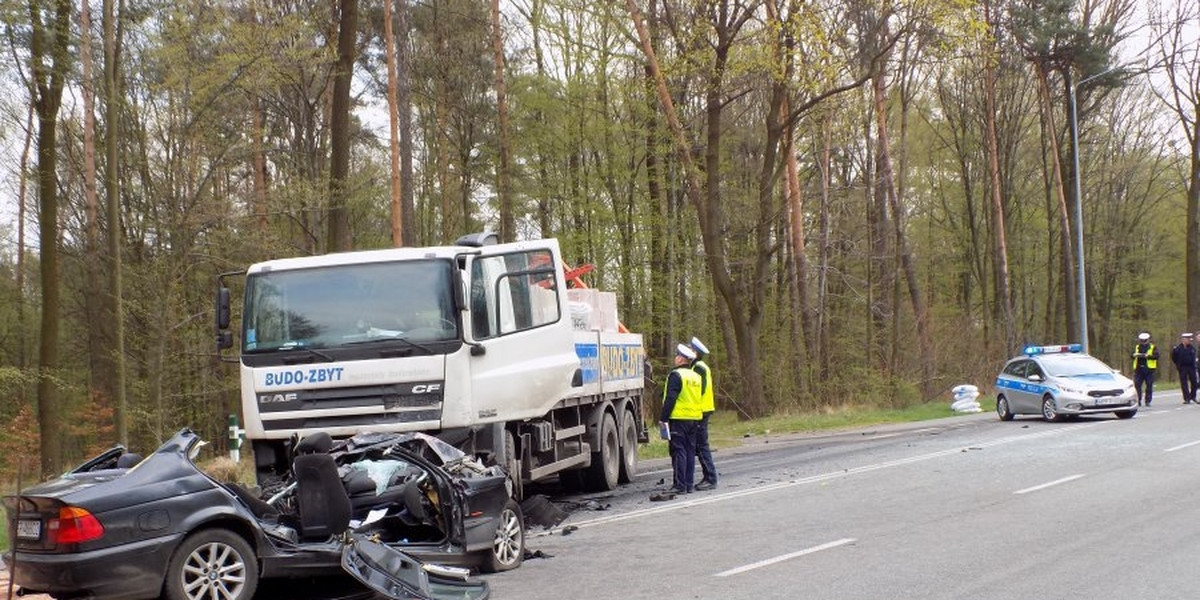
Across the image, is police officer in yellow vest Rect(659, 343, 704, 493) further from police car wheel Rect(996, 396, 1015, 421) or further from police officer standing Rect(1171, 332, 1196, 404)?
police officer standing Rect(1171, 332, 1196, 404)

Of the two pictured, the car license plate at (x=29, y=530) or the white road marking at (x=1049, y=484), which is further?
the white road marking at (x=1049, y=484)

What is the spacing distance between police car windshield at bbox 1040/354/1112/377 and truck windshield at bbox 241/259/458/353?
16.6 metres

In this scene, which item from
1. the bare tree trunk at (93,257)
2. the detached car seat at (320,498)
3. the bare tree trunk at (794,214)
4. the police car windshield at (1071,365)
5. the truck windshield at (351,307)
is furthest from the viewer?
the bare tree trunk at (93,257)

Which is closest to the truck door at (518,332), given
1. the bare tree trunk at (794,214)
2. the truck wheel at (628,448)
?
the truck wheel at (628,448)

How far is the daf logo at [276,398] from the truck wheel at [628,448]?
6.06m

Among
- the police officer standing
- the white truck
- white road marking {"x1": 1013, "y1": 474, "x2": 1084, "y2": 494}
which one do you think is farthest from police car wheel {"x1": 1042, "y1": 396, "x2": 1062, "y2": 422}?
the white truck

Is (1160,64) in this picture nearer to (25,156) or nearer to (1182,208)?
(1182,208)

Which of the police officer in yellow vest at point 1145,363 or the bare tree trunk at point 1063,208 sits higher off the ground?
the bare tree trunk at point 1063,208

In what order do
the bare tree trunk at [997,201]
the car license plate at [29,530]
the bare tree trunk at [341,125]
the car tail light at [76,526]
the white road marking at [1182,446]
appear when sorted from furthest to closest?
1. the bare tree trunk at [997,201]
2. the bare tree trunk at [341,125]
3. the white road marking at [1182,446]
4. the car license plate at [29,530]
5. the car tail light at [76,526]

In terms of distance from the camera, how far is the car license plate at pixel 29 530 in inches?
265

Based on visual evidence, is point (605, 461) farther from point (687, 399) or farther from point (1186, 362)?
point (1186, 362)

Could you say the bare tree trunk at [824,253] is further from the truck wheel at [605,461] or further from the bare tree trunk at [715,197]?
the truck wheel at [605,461]

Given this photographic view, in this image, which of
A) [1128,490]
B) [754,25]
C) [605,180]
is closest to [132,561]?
[1128,490]

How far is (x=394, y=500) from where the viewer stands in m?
8.44
